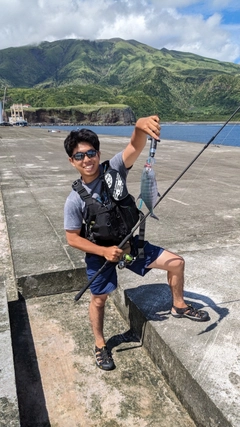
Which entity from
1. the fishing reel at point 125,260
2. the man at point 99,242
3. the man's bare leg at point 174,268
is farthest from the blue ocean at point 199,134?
the man's bare leg at point 174,268

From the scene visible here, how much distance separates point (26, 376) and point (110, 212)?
1422 mm

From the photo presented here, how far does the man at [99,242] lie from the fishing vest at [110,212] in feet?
0.15

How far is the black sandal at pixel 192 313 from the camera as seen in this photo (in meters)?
2.93

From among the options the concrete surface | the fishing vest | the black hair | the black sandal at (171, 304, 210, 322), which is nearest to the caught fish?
the fishing vest

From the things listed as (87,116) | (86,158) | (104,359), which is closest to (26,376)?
(104,359)

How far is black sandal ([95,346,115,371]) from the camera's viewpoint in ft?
9.16

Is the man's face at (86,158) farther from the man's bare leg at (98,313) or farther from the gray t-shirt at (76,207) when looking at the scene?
the man's bare leg at (98,313)

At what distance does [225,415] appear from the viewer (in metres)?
2.03

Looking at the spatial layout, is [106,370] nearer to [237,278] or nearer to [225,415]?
[225,415]

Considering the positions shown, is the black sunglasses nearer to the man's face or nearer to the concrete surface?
the man's face

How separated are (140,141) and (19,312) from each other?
214 cm

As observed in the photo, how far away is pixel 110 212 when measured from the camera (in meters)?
2.59

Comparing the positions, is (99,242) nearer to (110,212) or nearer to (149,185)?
(110,212)

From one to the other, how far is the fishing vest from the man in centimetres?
5
